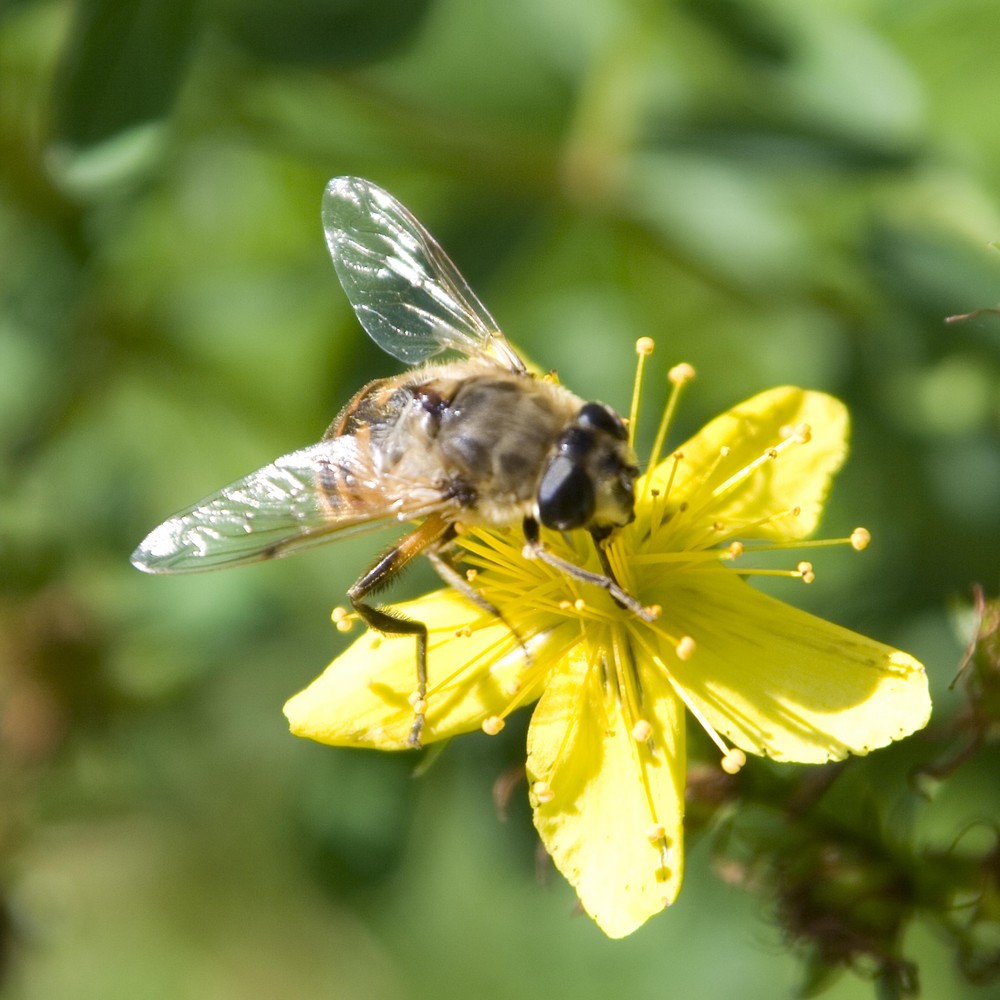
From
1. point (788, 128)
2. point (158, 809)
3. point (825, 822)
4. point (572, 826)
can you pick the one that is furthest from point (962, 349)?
point (158, 809)

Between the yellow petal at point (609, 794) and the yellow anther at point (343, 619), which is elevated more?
the yellow anther at point (343, 619)

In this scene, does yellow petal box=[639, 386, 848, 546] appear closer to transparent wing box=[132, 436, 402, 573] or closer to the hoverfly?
the hoverfly

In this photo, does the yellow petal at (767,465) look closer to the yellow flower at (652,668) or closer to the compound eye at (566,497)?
the yellow flower at (652,668)

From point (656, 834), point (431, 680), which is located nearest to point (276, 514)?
point (431, 680)

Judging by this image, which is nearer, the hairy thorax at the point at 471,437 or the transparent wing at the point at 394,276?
the hairy thorax at the point at 471,437

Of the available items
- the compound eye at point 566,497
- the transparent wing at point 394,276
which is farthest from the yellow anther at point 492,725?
the transparent wing at point 394,276

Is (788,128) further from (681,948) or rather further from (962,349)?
(681,948)
